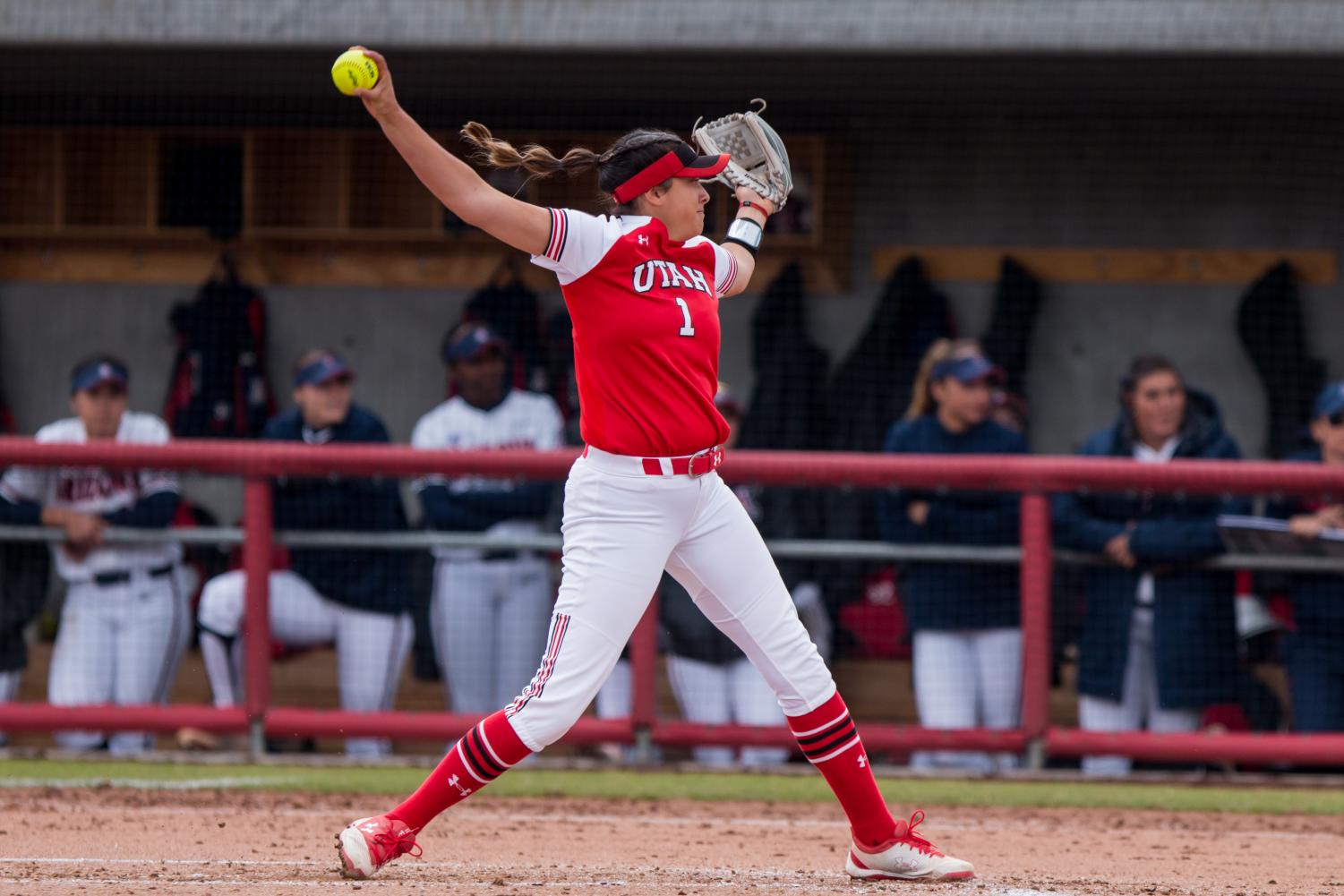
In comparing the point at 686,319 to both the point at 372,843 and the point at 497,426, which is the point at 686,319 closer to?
the point at 372,843

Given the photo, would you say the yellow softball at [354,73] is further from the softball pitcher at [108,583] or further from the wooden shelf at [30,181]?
the wooden shelf at [30,181]

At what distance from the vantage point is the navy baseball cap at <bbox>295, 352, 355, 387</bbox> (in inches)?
231

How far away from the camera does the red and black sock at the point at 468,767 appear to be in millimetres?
3297

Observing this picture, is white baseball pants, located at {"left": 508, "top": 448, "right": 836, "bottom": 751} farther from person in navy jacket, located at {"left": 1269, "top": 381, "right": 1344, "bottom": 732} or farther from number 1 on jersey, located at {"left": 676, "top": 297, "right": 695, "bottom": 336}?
person in navy jacket, located at {"left": 1269, "top": 381, "right": 1344, "bottom": 732}

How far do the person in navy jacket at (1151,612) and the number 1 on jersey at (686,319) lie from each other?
2380 millimetres

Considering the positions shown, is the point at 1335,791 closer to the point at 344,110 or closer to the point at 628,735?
the point at 628,735

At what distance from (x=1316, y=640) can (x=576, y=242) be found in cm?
309

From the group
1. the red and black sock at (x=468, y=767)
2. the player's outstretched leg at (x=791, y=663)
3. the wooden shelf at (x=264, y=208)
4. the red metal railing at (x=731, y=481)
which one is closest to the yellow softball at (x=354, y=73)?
the player's outstretched leg at (x=791, y=663)

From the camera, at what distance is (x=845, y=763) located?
11.3 ft

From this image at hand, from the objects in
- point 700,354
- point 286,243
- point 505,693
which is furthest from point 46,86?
point 700,354

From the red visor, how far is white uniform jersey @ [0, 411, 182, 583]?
2647 mm

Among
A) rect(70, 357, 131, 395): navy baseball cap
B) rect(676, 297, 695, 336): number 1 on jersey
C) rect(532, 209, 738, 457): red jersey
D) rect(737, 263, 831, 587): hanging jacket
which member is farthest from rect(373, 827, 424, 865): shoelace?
rect(737, 263, 831, 587): hanging jacket

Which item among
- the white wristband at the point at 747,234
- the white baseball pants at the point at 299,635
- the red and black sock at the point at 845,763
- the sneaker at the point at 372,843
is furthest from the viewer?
the white baseball pants at the point at 299,635

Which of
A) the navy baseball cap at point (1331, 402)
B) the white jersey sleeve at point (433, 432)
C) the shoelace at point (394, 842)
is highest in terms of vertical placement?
the navy baseball cap at point (1331, 402)
